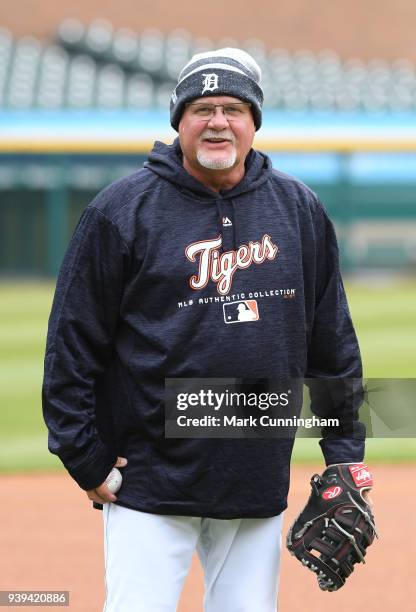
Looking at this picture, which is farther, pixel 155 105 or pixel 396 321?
pixel 155 105

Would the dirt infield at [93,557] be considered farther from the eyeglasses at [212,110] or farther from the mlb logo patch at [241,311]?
the eyeglasses at [212,110]

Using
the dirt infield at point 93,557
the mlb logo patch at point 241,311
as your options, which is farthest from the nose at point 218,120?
the dirt infield at point 93,557

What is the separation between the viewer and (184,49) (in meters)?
35.6

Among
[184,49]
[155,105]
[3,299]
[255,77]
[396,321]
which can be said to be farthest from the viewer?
[184,49]

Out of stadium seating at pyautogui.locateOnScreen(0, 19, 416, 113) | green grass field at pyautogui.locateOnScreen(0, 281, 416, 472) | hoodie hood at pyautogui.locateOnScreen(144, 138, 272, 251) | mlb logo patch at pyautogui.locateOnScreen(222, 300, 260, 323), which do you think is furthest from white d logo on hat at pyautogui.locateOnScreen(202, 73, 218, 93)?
stadium seating at pyautogui.locateOnScreen(0, 19, 416, 113)

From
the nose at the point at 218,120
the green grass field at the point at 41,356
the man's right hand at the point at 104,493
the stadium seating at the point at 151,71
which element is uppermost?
the stadium seating at the point at 151,71

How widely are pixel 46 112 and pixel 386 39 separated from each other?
1462 cm

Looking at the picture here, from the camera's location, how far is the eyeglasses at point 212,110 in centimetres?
233

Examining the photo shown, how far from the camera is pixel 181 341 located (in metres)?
2.26

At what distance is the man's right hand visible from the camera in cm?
→ 232

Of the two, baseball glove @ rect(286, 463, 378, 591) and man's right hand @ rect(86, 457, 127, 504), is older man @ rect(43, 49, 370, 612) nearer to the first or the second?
man's right hand @ rect(86, 457, 127, 504)

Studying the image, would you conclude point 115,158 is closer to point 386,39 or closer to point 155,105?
point 155,105

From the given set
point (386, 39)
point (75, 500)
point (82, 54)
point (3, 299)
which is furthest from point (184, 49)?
point (75, 500)

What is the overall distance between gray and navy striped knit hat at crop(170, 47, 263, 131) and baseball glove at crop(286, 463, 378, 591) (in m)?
0.86
